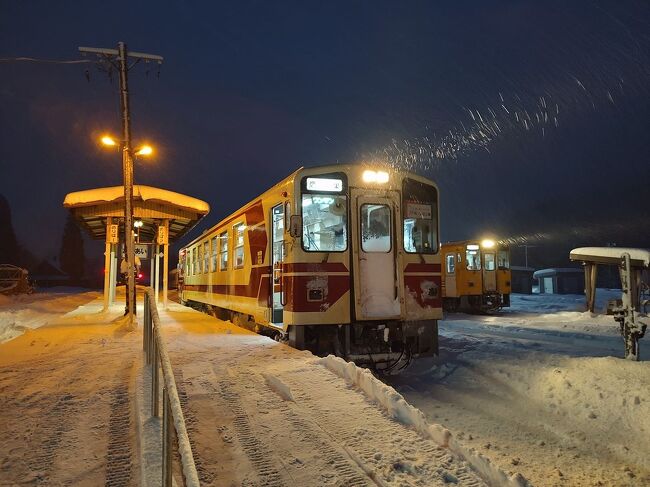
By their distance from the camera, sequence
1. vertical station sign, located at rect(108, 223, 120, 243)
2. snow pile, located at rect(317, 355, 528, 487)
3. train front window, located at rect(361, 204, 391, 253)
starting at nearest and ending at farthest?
snow pile, located at rect(317, 355, 528, 487)
train front window, located at rect(361, 204, 391, 253)
vertical station sign, located at rect(108, 223, 120, 243)

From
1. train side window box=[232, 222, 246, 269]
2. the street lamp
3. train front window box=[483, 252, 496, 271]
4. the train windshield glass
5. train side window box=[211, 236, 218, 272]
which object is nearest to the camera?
the train windshield glass

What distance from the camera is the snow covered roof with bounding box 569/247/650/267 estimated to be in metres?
8.68

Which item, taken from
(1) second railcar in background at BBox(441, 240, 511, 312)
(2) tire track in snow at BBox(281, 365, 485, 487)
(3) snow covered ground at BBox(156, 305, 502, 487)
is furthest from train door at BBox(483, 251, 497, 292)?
(2) tire track in snow at BBox(281, 365, 485, 487)

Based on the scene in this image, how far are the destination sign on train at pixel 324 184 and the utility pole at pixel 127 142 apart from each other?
6065 mm

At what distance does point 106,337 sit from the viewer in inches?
380

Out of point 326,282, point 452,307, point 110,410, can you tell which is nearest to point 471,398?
point 326,282

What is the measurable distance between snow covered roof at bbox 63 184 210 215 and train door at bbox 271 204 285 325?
7.34 metres

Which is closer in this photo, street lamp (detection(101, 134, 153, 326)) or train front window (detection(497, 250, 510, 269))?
street lamp (detection(101, 134, 153, 326))

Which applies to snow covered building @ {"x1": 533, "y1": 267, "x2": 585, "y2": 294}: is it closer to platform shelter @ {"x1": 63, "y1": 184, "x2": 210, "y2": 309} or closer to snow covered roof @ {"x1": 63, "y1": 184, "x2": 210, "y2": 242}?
platform shelter @ {"x1": 63, "y1": 184, "x2": 210, "y2": 309}

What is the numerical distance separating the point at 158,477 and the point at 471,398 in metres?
5.50

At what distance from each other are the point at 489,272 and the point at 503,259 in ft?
3.78

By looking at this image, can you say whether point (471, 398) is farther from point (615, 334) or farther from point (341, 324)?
point (615, 334)

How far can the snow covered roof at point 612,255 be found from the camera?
28.5ft

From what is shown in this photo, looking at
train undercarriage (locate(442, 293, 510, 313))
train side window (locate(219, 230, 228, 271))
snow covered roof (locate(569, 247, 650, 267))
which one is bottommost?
train undercarriage (locate(442, 293, 510, 313))
